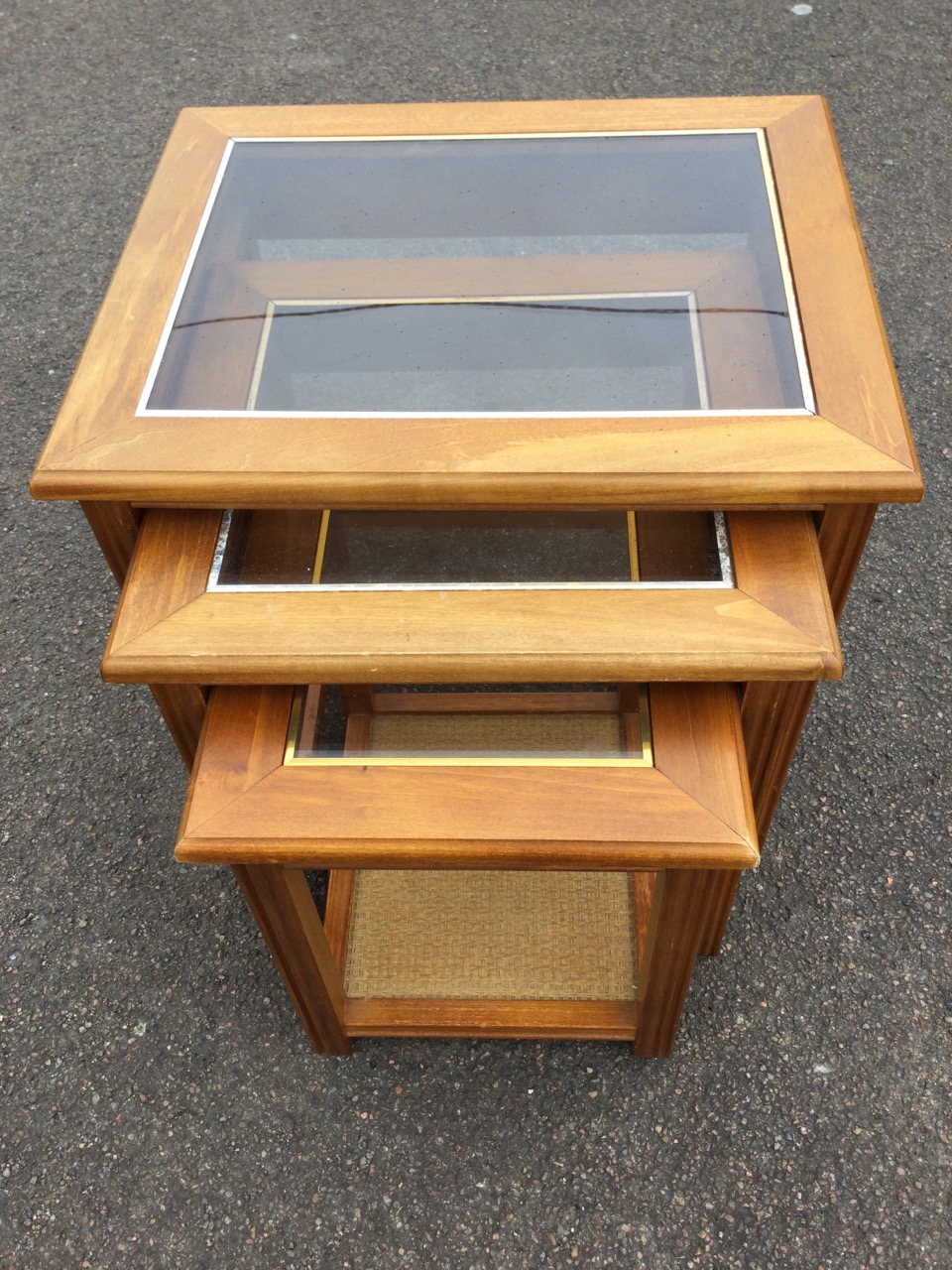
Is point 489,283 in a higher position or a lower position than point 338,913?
higher

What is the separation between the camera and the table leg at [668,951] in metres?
1.08

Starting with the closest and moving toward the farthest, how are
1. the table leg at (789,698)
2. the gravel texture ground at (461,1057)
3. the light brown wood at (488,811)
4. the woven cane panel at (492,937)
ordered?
1. the light brown wood at (488,811)
2. the table leg at (789,698)
3. the gravel texture ground at (461,1057)
4. the woven cane panel at (492,937)

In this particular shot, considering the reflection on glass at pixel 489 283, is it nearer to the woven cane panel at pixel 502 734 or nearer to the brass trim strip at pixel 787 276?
the brass trim strip at pixel 787 276

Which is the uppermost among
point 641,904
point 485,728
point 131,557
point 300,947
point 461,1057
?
point 131,557

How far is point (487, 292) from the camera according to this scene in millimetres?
1312

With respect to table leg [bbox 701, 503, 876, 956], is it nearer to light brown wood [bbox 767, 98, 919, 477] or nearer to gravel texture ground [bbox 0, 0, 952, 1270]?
light brown wood [bbox 767, 98, 919, 477]

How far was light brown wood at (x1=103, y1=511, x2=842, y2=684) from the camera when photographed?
98 cm

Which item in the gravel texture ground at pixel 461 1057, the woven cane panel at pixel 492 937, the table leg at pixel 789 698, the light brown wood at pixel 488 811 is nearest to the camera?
the light brown wood at pixel 488 811

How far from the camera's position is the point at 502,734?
1.13m

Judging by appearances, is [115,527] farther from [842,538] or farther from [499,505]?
[842,538]

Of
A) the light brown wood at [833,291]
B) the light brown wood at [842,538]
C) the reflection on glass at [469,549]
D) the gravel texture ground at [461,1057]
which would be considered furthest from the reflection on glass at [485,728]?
the gravel texture ground at [461,1057]

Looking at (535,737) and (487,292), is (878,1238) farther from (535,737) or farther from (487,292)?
(487,292)

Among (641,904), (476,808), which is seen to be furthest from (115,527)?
(641,904)

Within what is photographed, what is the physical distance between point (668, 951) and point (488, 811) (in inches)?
13.6
